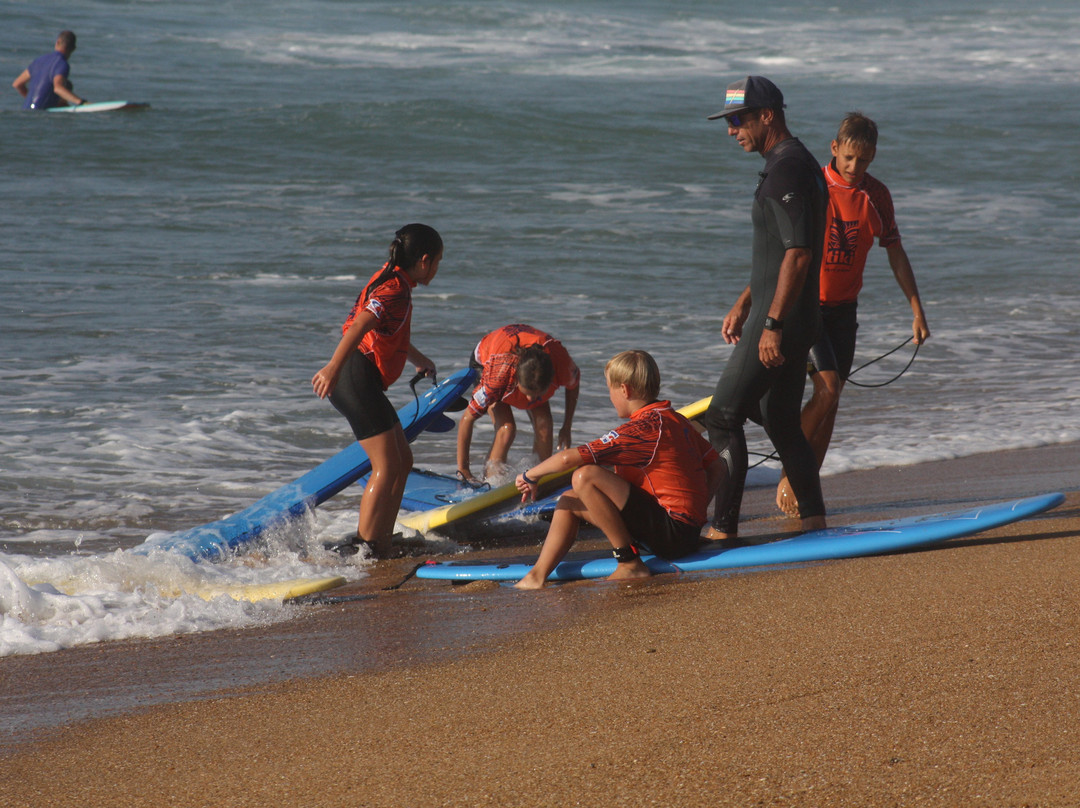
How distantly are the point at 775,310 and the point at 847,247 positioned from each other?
1.06m

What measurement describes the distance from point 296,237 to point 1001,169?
13212 millimetres

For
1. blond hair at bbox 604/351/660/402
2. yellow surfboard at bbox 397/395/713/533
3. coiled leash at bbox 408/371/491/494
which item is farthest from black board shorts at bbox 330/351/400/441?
blond hair at bbox 604/351/660/402

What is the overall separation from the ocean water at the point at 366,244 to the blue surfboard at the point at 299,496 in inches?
4.9

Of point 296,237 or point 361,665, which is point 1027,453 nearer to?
point 361,665

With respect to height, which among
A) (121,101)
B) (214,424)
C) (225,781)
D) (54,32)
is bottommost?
(214,424)

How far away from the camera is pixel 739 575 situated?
4.29 meters

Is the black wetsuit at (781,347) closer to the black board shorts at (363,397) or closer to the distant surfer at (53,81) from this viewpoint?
the black board shorts at (363,397)

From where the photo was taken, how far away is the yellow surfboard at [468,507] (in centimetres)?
542

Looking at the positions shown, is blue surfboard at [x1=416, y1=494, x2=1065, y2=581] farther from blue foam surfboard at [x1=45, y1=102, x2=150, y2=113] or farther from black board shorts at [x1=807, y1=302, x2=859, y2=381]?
blue foam surfboard at [x1=45, y1=102, x2=150, y2=113]

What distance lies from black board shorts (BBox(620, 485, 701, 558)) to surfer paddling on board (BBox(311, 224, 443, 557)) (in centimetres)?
127

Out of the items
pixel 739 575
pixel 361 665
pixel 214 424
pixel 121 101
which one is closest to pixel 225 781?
pixel 361 665

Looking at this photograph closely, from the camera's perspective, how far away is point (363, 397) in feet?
16.5

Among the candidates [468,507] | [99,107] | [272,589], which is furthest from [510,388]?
[99,107]

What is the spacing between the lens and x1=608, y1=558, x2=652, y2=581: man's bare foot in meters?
4.42
